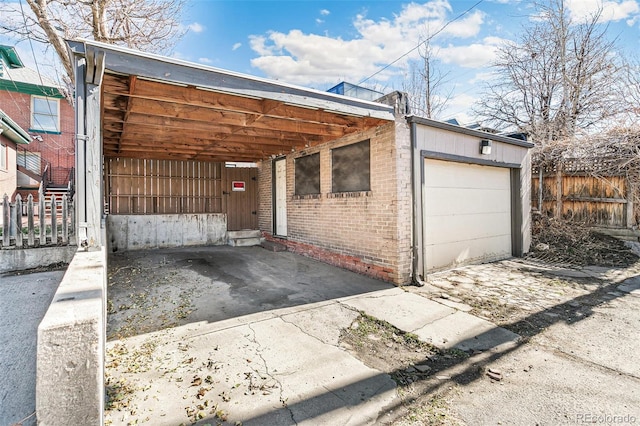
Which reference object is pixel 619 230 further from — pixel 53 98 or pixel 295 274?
pixel 53 98

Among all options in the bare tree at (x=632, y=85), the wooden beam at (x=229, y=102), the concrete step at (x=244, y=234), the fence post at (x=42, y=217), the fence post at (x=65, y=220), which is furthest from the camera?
the concrete step at (x=244, y=234)

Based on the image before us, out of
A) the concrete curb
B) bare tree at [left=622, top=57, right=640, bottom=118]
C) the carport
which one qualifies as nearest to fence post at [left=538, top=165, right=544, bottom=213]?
bare tree at [left=622, top=57, right=640, bottom=118]

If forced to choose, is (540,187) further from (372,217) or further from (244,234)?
Answer: (244,234)

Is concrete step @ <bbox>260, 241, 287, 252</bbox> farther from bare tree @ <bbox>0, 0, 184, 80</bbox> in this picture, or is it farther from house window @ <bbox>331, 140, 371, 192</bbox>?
bare tree @ <bbox>0, 0, 184, 80</bbox>

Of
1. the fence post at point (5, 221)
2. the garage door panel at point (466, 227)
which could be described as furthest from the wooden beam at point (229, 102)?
the fence post at point (5, 221)

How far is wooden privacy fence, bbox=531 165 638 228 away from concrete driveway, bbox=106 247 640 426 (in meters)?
3.12

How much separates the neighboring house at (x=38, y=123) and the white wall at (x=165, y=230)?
293 inches

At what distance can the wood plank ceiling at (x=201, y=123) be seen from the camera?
393 cm

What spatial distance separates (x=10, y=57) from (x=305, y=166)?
Answer: 566 inches

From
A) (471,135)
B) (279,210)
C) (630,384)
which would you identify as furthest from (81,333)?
A: (279,210)

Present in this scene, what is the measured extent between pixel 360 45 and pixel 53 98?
1362cm

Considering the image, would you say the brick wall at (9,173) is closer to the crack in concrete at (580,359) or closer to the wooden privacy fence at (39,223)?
the wooden privacy fence at (39,223)

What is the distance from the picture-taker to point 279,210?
28.8ft

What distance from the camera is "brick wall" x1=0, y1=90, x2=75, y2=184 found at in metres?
13.1
